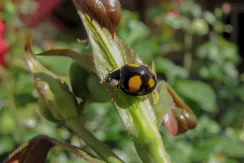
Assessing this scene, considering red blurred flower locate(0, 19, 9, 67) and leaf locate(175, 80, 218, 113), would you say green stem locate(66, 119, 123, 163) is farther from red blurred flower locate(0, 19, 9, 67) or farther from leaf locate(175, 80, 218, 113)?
leaf locate(175, 80, 218, 113)

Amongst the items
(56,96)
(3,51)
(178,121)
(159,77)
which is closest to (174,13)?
(159,77)

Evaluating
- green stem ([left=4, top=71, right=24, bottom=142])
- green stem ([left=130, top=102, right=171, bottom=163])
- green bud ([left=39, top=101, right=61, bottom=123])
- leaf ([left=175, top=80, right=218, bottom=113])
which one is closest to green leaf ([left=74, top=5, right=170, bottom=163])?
green stem ([left=130, top=102, right=171, bottom=163])

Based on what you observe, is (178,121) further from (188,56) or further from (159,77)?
(188,56)

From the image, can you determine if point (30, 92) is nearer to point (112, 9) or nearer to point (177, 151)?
point (177, 151)

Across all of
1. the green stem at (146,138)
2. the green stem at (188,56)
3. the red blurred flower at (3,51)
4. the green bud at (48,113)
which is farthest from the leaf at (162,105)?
the green stem at (188,56)

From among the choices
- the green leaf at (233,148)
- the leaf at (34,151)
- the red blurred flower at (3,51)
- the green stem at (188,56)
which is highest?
the leaf at (34,151)

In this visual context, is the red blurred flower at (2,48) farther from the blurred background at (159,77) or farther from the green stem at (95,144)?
the green stem at (95,144)

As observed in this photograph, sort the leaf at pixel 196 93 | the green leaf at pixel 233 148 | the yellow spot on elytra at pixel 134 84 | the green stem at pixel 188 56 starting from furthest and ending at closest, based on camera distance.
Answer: the green stem at pixel 188 56 < the leaf at pixel 196 93 < the green leaf at pixel 233 148 < the yellow spot on elytra at pixel 134 84

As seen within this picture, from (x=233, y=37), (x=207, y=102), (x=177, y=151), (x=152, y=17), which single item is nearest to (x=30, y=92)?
(x=177, y=151)
